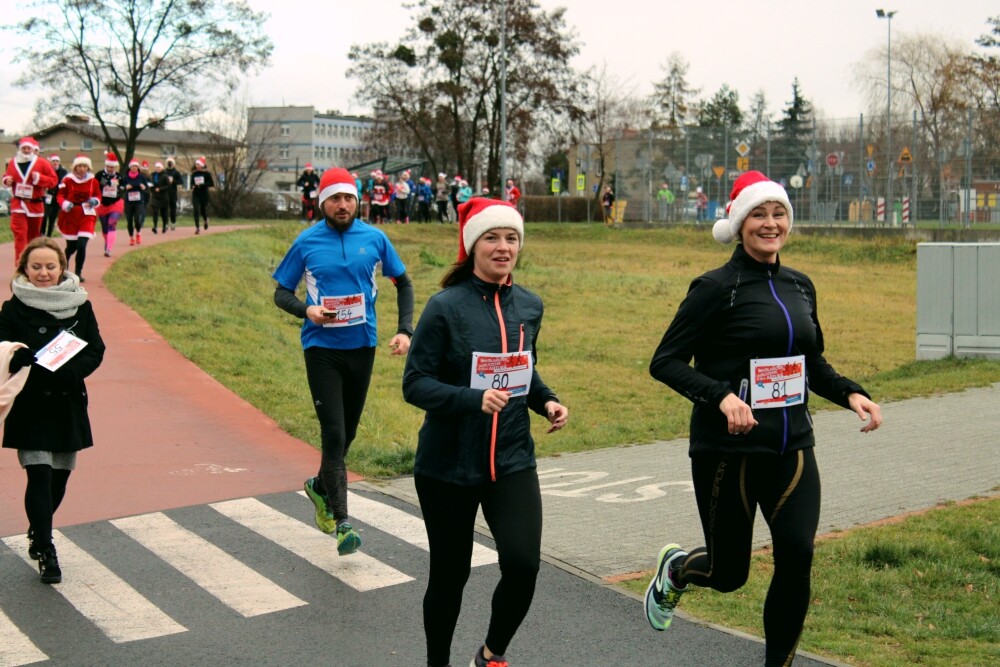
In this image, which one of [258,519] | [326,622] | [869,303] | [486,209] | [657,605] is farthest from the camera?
[869,303]

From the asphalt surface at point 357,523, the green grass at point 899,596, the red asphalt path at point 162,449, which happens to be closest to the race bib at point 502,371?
the asphalt surface at point 357,523

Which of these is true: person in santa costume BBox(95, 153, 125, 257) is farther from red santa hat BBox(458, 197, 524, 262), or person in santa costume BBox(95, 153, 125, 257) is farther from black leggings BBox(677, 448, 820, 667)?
black leggings BBox(677, 448, 820, 667)

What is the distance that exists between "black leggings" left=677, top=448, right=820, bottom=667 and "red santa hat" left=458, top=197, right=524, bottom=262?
3.85ft

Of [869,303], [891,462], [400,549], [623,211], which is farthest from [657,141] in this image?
[400,549]

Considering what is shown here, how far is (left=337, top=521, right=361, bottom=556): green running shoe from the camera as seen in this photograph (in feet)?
23.3

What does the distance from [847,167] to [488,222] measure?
125ft

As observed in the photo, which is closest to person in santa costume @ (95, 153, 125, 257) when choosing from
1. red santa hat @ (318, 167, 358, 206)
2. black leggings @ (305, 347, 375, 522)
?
red santa hat @ (318, 167, 358, 206)

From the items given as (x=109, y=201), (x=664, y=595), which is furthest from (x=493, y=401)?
(x=109, y=201)

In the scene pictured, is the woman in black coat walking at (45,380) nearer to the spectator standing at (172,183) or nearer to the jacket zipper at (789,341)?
the jacket zipper at (789,341)

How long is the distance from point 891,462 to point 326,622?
5.50 m

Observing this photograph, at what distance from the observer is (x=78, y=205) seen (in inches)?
704

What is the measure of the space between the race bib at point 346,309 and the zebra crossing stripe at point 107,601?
5.99ft

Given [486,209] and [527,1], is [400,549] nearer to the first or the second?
[486,209]

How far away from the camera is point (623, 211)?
49.8 metres
